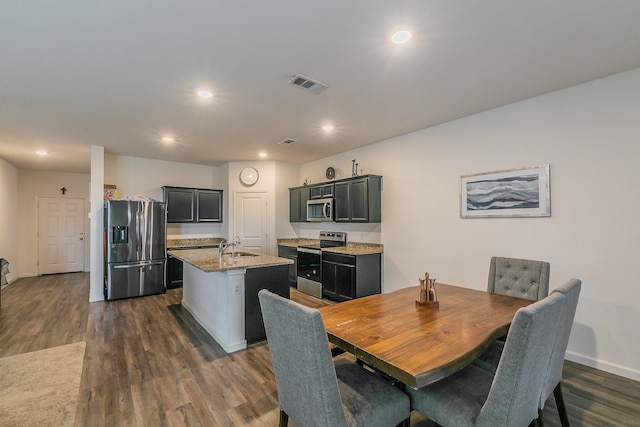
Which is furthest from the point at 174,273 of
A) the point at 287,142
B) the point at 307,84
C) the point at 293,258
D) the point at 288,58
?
the point at 288,58

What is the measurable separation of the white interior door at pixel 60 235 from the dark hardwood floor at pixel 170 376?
3667 mm

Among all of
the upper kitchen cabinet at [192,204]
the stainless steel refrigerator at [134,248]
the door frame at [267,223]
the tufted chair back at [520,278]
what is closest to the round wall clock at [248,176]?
the door frame at [267,223]

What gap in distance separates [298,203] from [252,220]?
1094mm

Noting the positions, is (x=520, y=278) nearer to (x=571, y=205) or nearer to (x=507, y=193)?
(x=571, y=205)

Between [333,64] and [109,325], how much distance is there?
4.24m

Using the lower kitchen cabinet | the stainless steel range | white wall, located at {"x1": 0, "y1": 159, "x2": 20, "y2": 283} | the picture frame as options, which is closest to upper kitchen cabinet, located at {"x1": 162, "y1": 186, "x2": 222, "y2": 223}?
the stainless steel range

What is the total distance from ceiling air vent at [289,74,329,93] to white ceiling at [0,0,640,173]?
0.30ft

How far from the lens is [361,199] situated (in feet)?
15.8

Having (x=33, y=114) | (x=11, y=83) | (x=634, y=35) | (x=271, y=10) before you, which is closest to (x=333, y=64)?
(x=271, y=10)

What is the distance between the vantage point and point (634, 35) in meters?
2.10

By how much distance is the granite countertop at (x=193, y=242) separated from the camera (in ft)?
20.3

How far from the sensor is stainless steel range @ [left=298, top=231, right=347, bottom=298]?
524cm

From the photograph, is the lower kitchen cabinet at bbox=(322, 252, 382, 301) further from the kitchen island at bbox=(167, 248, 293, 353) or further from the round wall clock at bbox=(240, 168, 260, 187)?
the round wall clock at bbox=(240, 168, 260, 187)

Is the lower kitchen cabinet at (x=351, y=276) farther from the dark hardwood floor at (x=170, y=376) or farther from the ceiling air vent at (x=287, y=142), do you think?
the ceiling air vent at (x=287, y=142)
